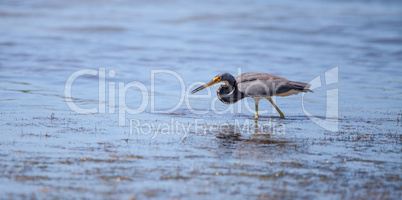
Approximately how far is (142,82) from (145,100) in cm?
232

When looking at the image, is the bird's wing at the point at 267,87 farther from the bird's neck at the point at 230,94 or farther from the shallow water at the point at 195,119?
the shallow water at the point at 195,119

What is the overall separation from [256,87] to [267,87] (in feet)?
0.67

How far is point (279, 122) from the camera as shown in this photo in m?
9.51

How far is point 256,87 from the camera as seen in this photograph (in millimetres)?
9875

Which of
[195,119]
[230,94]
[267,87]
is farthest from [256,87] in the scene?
[195,119]

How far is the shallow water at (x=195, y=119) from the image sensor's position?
5875 millimetres

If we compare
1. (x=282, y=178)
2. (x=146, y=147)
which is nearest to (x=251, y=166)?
(x=282, y=178)

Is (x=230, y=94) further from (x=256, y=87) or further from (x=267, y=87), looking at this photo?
(x=267, y=87)

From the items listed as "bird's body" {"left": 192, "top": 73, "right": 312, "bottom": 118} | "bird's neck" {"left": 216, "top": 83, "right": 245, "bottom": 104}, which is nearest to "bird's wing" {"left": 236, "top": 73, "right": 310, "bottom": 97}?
"bird's body" {"left": 192, "top": 73, "right": 312, "bottom": 118}

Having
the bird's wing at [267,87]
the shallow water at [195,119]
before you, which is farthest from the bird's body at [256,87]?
the shallow water at [195,119]

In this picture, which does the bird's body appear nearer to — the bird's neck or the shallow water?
the bird's neck

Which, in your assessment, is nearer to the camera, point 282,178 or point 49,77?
point 282,178

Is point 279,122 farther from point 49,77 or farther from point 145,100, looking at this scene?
point 49,77

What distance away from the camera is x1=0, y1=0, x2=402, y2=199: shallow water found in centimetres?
588
